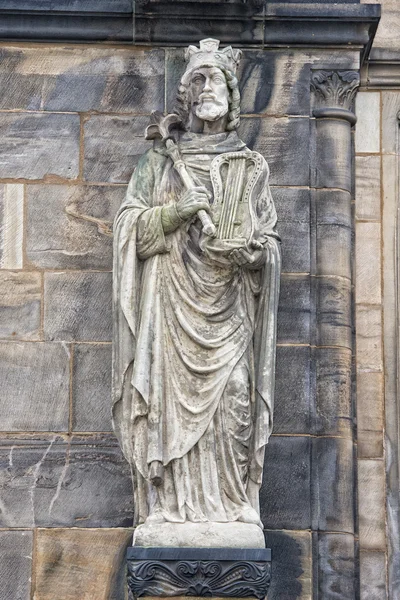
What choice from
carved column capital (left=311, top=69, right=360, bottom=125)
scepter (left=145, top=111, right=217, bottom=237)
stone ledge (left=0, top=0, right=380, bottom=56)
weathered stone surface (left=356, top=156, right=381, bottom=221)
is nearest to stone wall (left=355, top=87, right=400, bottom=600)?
weathered stone surface (left=356, top=156, right=381, bottom=221)

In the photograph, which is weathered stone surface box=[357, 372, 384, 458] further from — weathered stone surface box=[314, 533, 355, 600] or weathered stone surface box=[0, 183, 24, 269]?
weathered stone surface box=[0, 183, 24, 269]

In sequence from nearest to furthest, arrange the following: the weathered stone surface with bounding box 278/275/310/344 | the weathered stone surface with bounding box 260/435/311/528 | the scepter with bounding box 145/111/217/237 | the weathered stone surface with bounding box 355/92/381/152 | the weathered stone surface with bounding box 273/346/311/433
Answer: the scepter with bounding box 145/111/217/237 → the weathered stone surface with bounding box 260/435/311/528 → the weathered stone surface with bounding box 273/346/311/433 → the weathered stone surface with bounding box 278/275/310/344 → the weathered stone surface with bounding box 355/92/381/152

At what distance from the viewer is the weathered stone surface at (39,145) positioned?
15664 millimetres

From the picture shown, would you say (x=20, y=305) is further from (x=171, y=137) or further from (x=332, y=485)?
(x=332, y=485)

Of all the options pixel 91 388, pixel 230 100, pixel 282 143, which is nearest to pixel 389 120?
pixel 282 143

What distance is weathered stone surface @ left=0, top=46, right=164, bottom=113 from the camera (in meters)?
15.8

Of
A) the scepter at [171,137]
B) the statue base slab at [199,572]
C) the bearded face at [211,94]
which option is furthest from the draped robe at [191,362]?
the bearded face at [211,94]

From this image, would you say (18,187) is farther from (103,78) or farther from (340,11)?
(340,11)

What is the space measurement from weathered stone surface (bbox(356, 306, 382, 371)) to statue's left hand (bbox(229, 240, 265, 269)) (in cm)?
141

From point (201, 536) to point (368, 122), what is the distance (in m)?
3.61

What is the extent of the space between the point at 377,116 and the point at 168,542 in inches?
149

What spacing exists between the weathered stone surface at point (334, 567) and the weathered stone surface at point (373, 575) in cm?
36

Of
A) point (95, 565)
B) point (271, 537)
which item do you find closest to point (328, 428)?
point (271, 537)

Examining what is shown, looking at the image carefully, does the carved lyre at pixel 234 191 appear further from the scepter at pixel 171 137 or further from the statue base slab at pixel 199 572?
the statue base slab at pixel 199 572
